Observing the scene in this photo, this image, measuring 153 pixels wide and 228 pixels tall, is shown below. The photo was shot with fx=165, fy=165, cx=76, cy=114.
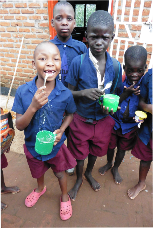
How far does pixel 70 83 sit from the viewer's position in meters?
1.74

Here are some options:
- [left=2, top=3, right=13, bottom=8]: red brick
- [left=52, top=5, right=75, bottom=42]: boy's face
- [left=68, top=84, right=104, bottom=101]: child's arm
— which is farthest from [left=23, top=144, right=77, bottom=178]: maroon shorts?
[left=2, top=3, right=13, bottom=8]: red brick

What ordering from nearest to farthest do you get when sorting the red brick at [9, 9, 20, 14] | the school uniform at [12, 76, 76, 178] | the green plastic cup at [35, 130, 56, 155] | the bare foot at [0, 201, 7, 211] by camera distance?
the green plastic cup at [35, 130, 56, 155] → the school uniform at [12, 76, 76, 178] → the bare foot at [0, 201, 7, 211] → the red brick at [9, 9, 20, 14]

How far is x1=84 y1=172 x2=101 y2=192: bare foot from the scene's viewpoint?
2.11 metres

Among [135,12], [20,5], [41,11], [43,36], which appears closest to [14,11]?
[20,5]

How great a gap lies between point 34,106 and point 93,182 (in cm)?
143

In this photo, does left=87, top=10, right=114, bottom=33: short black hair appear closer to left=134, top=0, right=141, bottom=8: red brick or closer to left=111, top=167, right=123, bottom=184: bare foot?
left=111, top=167, right=123, bottom=184: bare foot

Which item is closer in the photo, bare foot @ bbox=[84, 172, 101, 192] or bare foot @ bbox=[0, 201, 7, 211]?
bare foot @ bbox=[0, 201, 7, 211]

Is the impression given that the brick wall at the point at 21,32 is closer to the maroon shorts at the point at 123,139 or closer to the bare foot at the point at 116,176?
the maroon shorts at the point at 123,139

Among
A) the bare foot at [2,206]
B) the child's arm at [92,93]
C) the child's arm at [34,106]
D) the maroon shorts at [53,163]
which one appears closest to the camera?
the child's arm at [34,106]

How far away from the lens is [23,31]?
3.83 m

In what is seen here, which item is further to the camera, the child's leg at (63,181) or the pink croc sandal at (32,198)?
the pink croc sandal at (32,198)

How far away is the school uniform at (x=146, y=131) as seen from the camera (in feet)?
5.43

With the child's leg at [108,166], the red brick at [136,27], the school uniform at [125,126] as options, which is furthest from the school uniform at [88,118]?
the red brick at [136,27]

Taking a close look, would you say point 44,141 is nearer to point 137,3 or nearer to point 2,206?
point 2,206
